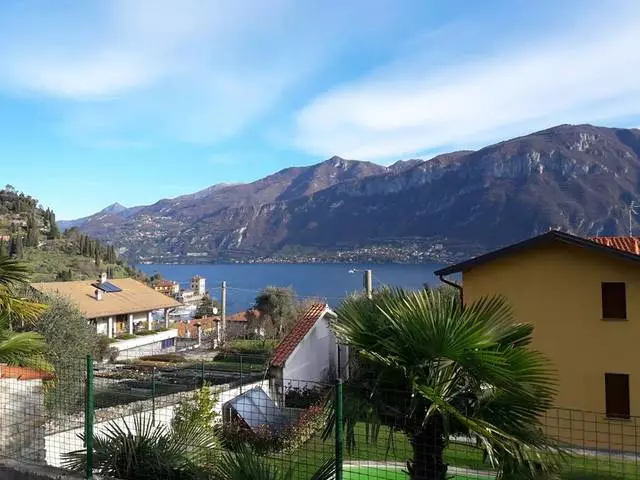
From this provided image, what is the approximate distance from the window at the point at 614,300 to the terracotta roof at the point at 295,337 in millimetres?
9483

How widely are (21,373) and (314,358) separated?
45.0 ft

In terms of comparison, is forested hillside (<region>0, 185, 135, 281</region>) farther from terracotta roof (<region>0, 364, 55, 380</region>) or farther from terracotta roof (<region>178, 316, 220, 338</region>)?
terracotta roof (<region>0, 364, 55, 380</region>)

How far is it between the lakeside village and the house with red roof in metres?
0.08

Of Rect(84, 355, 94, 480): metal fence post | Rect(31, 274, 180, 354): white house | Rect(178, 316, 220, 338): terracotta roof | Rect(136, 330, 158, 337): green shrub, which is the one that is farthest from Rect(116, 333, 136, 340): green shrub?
Rect(84, 355, 94, 480): metal fence post

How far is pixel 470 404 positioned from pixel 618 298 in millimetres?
12472

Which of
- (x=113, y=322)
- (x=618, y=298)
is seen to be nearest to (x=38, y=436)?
(x=618, y=298)

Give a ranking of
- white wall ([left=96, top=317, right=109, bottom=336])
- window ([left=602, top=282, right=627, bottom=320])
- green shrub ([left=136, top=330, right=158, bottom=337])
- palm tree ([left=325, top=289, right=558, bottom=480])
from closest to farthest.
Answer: palm tree ([left=325, top=289, right=558, bottom=480]), window ([left=602, top=282, right=627, bottom=320]), white wall ([left=96, top=317, right=109, bottom=336]), green shrub ([left=136, top=330, right=158, bottom=337])

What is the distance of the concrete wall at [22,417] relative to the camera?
8094 mm

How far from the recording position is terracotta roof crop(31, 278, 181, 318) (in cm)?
4553

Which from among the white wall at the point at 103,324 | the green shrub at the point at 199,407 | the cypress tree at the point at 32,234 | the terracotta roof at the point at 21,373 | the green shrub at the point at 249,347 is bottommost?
the green shrub at the point at 249,347

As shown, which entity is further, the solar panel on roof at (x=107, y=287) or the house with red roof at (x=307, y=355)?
the solar panel on roof at (x=107, y=287)

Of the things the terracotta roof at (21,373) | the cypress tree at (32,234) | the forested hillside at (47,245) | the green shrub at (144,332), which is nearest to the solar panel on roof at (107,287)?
the green shrub at (144,332)

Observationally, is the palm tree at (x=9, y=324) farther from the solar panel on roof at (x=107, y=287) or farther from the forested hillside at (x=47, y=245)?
the forested hillside at (x=47, y=245)

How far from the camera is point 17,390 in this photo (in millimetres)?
8406
